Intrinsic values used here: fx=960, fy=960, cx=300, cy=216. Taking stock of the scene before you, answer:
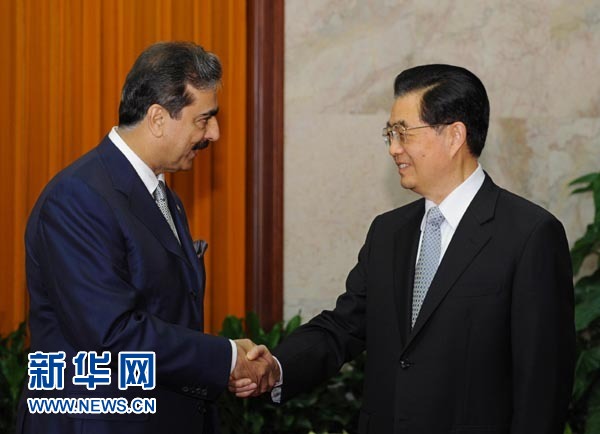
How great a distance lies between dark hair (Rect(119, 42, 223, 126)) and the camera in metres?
2.95

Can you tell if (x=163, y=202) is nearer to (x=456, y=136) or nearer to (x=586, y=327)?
(x=456, y=136)

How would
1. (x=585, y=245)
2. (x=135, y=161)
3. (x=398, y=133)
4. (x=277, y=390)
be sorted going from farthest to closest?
(x=585, y=245)
(x=277, y=390)
(x=398, y=133)
(x=135, y=161)

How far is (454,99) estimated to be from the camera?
298 cm

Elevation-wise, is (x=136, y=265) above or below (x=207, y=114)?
below

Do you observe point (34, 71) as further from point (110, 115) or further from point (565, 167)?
point (565, 167)

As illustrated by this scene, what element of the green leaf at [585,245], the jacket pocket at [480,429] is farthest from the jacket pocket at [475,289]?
the green leaf at [585,245]

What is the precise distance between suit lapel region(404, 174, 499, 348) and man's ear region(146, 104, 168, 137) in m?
0.95

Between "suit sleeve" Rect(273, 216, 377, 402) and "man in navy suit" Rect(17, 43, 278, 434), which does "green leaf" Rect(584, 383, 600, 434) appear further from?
"man in navy suit" Rect(17, 43, 278, 434)

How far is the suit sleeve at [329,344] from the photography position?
11.0 ft

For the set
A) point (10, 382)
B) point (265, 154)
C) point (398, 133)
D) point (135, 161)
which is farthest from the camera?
point (265, 154)

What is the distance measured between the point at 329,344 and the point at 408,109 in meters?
0.90

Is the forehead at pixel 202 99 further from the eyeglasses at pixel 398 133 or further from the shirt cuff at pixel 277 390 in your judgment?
the shirt cuff at pixel 277 390

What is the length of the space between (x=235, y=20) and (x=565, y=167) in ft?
6.43

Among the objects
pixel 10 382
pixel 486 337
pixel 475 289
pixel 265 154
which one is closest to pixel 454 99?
pixel 475 289
